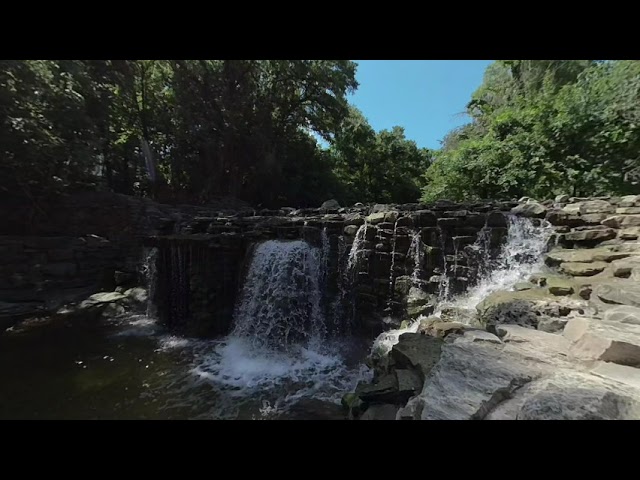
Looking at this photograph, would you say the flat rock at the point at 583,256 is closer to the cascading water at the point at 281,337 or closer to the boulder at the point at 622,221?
the boulder at the point at 622,221

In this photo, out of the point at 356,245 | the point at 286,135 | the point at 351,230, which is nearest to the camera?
the point at 356,245

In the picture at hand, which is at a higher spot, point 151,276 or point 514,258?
point 514,258

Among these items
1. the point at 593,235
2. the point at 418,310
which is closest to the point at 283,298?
the point at 418,310

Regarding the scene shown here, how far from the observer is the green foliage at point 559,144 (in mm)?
6457

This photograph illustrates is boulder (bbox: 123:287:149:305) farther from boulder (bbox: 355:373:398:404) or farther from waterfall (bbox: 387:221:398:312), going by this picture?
boulder (bbox: 355:373:398:404)

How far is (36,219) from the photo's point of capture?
8.52 metres

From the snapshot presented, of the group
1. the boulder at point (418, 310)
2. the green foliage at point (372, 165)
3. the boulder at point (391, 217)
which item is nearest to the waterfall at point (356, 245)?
the boulder at point (391, 217)

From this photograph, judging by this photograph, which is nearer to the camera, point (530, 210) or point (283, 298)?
point (530, 210)

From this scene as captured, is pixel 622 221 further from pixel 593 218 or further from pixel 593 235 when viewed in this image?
pixel 593 235

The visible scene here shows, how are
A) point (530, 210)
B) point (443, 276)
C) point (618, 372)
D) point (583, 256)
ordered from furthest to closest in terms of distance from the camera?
point (443, 276)
point (530, 210)
point (583, 256)
point (618, 372)

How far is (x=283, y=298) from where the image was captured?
553cm

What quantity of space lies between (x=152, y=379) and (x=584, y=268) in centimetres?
584

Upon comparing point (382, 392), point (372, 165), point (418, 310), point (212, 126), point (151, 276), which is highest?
point (212, 126)
